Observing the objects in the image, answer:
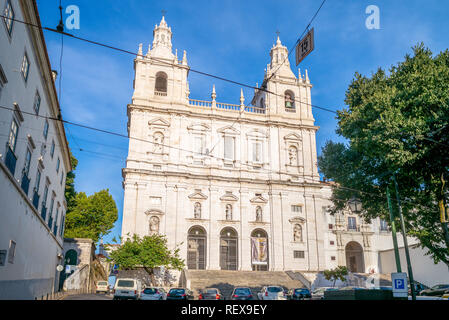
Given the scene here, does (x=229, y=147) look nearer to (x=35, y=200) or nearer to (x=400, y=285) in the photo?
(x=35, y=200)

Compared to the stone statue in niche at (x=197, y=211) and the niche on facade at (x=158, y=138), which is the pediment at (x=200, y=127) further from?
the stone statue in niche at (x=197, y=211)

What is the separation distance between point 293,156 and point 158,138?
52.9ft

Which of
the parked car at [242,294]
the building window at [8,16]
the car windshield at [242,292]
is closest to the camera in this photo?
the building window at [8,16]

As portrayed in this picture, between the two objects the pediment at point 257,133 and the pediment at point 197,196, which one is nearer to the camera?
the pediment at point 197,196

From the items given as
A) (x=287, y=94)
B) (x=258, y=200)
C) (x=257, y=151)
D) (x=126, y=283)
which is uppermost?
(x=287, y=94)

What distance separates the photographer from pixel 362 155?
Answer: 23.1 m

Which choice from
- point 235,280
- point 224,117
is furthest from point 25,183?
point 224,117

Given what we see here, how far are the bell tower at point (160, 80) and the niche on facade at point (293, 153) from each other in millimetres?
13220

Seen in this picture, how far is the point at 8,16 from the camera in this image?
482 inches

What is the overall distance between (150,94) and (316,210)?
2313 centimetres

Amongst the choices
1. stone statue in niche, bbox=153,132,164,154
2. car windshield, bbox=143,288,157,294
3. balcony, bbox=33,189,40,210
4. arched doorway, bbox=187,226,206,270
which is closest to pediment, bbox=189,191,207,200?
arched doorway, bbox=187,226,206,270

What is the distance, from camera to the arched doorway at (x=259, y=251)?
4166 centimetres

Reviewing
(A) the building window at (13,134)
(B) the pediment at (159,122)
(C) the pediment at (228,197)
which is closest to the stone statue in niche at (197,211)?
(C) the pediment at (228,197)
